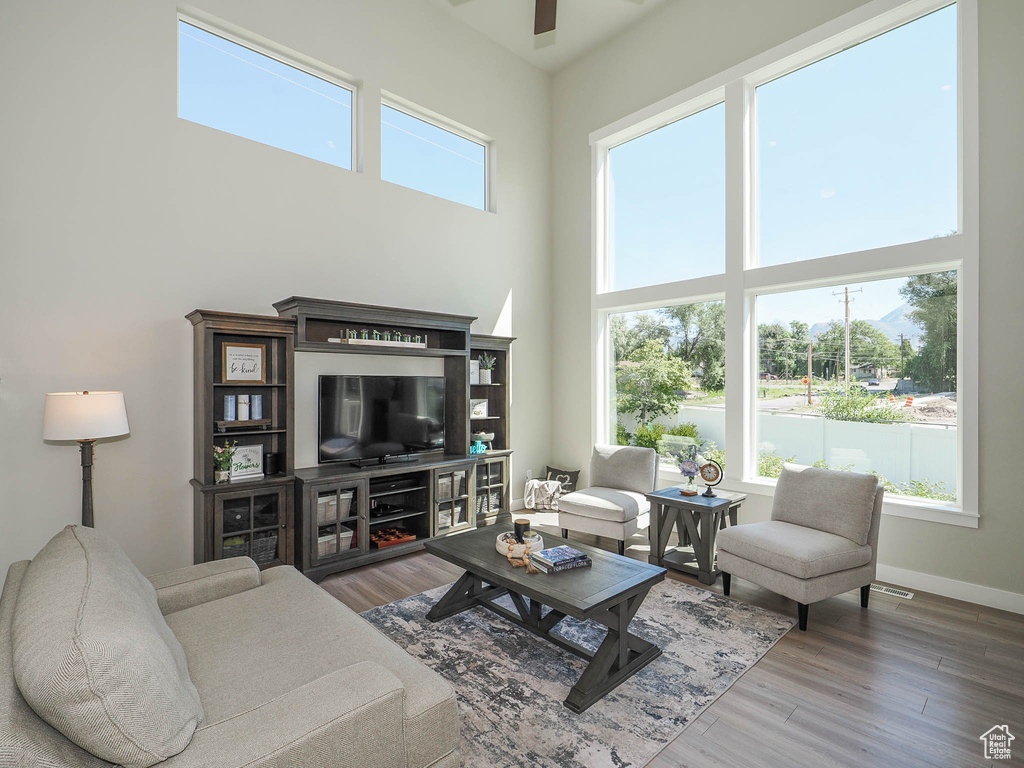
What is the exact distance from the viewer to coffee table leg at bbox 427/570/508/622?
3.07 m

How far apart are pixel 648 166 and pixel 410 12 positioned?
103 inches

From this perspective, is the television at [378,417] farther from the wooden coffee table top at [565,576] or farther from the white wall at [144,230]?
the wooden coffee table top at [565,576]

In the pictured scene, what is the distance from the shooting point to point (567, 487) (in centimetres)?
561

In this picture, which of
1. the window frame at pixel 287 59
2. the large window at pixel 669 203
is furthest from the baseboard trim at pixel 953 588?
the window frame at pixel 287 59

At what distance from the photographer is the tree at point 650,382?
5031 millimetres

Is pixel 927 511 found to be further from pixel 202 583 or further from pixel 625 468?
pixel 202 583

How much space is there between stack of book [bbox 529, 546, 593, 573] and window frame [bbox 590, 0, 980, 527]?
2.28 m

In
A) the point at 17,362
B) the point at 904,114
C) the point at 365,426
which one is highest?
the point at 904,114

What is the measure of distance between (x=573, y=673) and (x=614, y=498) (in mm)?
1838

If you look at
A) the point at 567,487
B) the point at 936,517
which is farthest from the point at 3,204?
the point at 936,517

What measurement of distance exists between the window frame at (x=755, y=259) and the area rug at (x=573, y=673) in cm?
154

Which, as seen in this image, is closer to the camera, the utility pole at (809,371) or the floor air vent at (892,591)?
the floor air vent at (892,591)

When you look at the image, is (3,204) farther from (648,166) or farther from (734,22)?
(734,22)

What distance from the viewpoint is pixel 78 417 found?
271 centimetres
